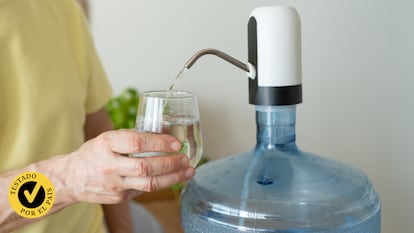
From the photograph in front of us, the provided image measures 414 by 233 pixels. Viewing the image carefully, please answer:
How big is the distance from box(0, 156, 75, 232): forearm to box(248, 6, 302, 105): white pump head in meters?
0.23

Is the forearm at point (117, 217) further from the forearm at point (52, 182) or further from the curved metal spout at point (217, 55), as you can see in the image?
the curved metal spout at point (217, 55)

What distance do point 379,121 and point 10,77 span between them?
59cm

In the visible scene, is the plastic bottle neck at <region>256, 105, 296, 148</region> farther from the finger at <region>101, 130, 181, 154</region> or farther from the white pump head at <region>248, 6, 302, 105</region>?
→ the finger at <region>101, 130, 181, 154</region>

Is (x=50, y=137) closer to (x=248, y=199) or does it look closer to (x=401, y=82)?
(x=248, y=199)

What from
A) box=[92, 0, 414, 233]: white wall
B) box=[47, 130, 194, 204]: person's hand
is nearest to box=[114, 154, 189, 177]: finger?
box=[47, 130, 194, 204]: person's hand

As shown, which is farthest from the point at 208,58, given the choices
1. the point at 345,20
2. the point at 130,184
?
the point at 130,184

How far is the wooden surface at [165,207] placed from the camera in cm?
114

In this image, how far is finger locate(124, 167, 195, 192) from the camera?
17.8 inches

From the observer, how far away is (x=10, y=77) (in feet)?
2.16

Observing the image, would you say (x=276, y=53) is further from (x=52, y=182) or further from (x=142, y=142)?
(x=52, y=182)

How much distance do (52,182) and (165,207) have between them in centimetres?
65

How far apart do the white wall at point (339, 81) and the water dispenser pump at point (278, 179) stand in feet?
0.84

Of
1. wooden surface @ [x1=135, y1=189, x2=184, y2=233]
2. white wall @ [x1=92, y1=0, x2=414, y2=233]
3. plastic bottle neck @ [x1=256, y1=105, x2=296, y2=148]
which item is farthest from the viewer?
wooden surface @ [x1=135, y1=189, x2=184, y2=233]

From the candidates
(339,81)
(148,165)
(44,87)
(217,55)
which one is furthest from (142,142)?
(339,81)
